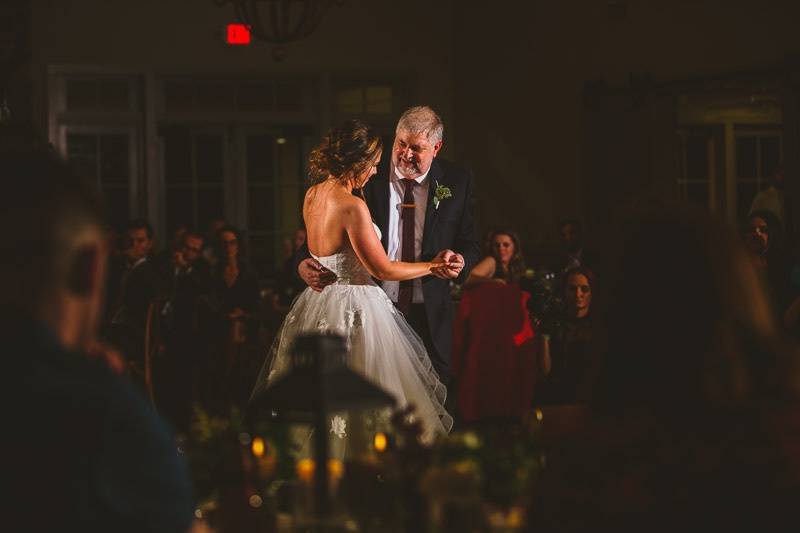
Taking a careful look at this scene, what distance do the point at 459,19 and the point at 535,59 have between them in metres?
1.42

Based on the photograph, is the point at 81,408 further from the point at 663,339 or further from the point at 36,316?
the point at 663,339

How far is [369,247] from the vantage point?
13.9 ft

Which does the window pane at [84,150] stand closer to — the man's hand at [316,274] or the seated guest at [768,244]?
the seated guest at [768,244]

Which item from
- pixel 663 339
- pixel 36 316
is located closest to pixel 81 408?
pixel 36 316

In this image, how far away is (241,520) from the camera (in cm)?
241

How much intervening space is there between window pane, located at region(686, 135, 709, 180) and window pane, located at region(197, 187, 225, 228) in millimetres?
4181

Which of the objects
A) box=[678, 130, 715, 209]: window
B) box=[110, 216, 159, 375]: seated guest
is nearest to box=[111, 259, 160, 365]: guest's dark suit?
box=[110, 216, 159, 375]: seated guest

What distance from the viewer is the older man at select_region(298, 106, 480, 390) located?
15.4 feet

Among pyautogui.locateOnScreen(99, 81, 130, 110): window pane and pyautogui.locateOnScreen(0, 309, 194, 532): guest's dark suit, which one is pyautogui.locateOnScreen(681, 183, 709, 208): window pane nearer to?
pyautogui.locateOnScreen(99, 81, 130, 110): window pane

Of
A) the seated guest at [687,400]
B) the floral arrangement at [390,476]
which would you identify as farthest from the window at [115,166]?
the seated guest at [687,400]

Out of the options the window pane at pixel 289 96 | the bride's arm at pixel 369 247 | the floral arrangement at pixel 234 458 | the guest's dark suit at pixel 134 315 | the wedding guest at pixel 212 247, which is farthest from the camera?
the window pane at pixel 289 96

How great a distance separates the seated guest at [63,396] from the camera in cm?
136

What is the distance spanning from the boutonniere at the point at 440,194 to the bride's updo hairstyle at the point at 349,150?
0.41 meters

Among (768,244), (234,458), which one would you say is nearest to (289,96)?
(768,244)
